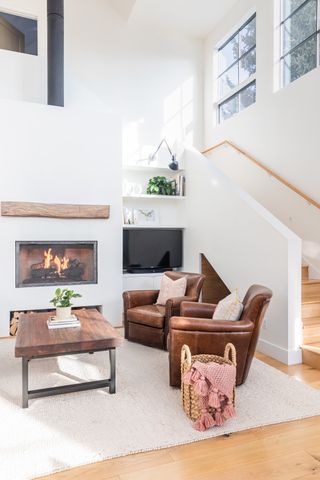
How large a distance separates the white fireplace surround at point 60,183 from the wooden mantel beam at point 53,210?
98 millimetres

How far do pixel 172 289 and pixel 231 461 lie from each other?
262cm

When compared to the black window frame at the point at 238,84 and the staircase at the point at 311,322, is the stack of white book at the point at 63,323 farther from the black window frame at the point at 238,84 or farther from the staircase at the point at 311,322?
the black window frame at the point at 238,84

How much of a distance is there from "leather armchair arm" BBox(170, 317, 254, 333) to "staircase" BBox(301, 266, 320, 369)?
1.06 metres

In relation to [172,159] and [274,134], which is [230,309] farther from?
[172,159]

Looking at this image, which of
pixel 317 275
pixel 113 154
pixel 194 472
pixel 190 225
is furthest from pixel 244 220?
pixel 194 472

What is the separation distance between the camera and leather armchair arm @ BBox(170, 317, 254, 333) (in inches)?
122

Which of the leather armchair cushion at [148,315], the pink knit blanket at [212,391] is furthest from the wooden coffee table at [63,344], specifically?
the leather armchair cushion at [148,315]

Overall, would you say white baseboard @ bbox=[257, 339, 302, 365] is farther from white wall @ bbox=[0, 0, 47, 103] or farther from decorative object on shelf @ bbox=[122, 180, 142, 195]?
white wall @ bbox=[0, 0, 47, 103]

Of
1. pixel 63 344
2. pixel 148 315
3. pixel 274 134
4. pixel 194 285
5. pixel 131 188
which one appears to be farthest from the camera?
pixel 131 188

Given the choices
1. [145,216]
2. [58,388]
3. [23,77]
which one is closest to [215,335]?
[58,388]

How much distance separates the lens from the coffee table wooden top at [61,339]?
283cm

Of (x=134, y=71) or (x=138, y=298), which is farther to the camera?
(x=134, y=71)

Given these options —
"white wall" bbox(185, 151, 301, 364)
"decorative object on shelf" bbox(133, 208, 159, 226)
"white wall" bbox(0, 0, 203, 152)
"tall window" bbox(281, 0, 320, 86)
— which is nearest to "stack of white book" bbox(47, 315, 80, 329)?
"white wall" bbox(185, 151, 301, 364)

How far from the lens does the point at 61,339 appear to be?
9.84 ft
